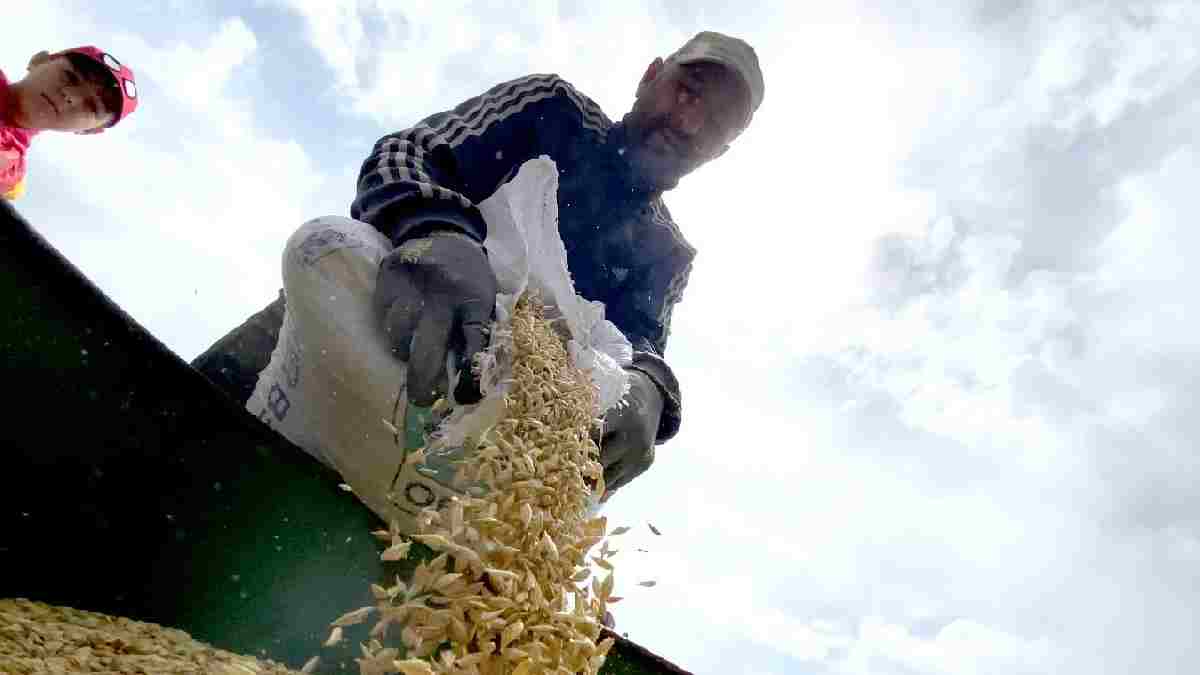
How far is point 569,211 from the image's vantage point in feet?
8.41

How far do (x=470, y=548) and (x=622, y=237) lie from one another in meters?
1.54

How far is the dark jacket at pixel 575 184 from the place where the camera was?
1901 millimetres

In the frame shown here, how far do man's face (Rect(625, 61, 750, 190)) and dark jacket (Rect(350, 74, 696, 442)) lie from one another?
71mm

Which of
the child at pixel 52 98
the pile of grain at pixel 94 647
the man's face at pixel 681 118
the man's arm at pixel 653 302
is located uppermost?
the man's face at pixel 681 118

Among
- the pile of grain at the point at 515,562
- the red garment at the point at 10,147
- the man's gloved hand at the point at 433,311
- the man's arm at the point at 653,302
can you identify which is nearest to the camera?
the pile of grain at the point at 515,562

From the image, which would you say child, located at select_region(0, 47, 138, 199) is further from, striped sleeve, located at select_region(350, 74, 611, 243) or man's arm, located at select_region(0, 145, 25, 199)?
striped sleeve, located at select_region(350, 74, 611, 243)

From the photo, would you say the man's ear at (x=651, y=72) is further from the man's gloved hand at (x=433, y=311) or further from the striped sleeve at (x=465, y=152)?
the man's gloved hand at (x=433, y=311)

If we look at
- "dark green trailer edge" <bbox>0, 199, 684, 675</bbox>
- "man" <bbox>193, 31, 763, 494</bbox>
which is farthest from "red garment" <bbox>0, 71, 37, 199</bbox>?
"dark green trailer edge" <bbox>0, 199, 684, 675</bbox>

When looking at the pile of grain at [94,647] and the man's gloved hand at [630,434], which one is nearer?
the pile of grain at [94,647]

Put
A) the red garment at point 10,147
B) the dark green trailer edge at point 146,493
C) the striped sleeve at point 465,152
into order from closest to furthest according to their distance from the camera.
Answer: the dark green trailer edge at point 146,493 < the striped sleeve at point 465,152 < the red garment at point 10,147

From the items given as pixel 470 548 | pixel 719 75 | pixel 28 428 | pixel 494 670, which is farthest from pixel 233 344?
pixel 719 75

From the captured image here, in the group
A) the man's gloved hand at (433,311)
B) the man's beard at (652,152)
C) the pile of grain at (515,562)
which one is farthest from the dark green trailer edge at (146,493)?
the man's beard at (652,152)

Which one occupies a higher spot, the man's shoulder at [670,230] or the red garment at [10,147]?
the man's shoulder at [670,230]

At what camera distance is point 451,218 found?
166cm
